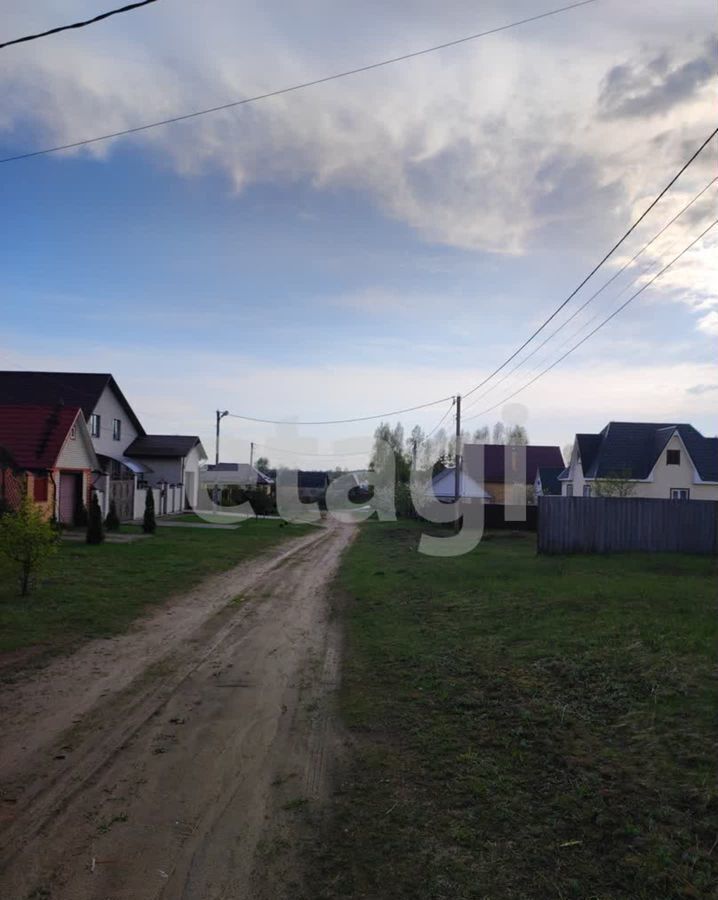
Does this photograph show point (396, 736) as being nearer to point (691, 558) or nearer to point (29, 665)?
point (29, 665)

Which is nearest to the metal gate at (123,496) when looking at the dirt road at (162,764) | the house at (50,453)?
the house at (50,453)

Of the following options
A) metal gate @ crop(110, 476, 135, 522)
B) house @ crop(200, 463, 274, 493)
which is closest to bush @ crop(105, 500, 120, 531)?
metal gate @ crop(110, 476, 135, 522)

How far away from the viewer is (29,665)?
24.4ft

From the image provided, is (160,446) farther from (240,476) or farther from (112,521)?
(240,476)

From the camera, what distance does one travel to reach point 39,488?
879 inches

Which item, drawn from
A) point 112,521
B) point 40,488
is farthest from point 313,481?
point 40,488

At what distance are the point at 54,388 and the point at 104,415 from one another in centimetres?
256

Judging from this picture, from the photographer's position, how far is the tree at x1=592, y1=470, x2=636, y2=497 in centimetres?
2950

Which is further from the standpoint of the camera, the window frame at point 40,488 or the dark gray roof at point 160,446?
the dark gray roof at point 160,446

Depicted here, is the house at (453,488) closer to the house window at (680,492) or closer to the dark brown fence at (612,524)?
the house window at (680,492)

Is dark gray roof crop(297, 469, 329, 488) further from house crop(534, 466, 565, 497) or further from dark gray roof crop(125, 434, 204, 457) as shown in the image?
dark gray roof crop(125, 434, 204, 457)

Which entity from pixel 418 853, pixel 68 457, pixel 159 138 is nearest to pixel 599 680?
pixel 418 853

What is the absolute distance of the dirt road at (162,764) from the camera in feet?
11.7

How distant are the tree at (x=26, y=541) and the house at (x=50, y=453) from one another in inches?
411
